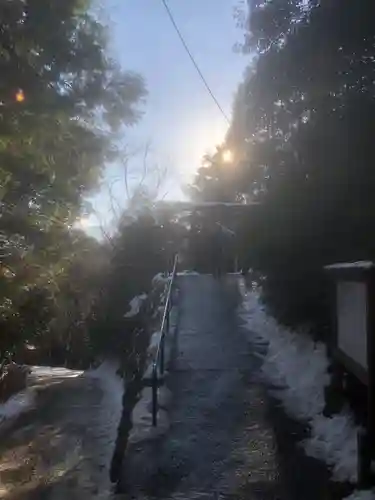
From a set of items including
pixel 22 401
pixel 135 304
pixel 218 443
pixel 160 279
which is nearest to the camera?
pixel 218 443

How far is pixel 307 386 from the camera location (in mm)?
8500

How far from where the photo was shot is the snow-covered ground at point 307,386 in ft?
20.3

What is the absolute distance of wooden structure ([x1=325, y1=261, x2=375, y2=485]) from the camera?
5418 mm

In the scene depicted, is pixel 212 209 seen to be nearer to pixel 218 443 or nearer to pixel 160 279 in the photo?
pixel 160 279

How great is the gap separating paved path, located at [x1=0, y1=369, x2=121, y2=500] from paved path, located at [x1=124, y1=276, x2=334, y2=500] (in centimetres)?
45

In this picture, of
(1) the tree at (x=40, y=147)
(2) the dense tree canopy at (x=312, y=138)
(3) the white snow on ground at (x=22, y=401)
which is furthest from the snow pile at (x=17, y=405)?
(2) the dense tree canopy at (x=312, y=138)

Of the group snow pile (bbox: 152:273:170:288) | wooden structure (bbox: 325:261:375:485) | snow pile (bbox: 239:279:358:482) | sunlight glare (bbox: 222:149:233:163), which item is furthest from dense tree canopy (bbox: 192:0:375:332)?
sunlight glare (bbox: 222:149:233:163)

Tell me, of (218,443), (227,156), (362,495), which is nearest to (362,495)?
(362,495)

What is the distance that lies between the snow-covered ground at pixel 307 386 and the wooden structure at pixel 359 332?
416 mm

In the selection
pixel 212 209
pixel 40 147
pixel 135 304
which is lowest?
pixel 135 304

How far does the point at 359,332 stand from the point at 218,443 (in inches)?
76.8

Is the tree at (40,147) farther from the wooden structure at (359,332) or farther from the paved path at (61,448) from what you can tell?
the wooden structure at (359,332)

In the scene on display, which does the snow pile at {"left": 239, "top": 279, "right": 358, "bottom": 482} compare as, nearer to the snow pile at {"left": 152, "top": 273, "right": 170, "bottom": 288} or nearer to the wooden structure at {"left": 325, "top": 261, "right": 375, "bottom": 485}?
the wooden structure at {"left": 325, "top": 261, "right": 375, "bottom": 485}

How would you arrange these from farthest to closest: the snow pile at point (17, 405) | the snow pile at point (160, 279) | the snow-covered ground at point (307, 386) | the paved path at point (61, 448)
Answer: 1. the snow pile at point (160, 279)
2. the snow pile at point (17, 405)
3. the snow-covered ground at point (307, 386)
4. the paved path at point (61, 448)
